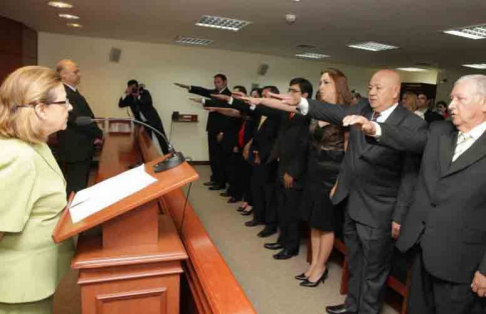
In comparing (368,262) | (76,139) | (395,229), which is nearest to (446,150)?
(395,229)

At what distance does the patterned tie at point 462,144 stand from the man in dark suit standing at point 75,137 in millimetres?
2783

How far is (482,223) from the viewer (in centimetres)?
151

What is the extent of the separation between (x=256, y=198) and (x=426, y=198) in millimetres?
2483

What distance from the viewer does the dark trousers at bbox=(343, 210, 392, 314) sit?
2.03 meters

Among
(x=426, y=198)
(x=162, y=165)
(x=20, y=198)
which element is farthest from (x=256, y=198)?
(x=20, y=198)

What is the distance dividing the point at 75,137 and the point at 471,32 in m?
5.36

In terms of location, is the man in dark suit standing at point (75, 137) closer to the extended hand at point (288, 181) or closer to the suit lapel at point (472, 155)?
the extended hand at point (288, 181)

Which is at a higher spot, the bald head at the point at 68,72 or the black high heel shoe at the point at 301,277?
the bald head at the point at 68,72

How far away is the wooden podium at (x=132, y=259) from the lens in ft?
3.50

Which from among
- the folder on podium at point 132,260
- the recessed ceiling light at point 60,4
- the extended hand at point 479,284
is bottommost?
the extended hand at point 479,284

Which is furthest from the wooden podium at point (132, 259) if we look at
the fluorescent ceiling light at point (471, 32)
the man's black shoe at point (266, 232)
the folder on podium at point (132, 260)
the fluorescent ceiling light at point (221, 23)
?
the fluorescent ceiling light at point (471, 32)

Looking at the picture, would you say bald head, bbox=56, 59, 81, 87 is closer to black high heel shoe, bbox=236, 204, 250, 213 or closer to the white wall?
black high heel shoe, bbox=236, 204, 250, 213

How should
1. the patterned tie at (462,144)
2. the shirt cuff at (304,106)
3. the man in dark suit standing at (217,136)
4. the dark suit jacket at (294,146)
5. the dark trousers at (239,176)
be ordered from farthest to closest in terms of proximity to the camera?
the man in dark suit standing at (217,136), the dark trousers at (239,176), the dark suit jacket at (294,146), the shirt cuff at (304,106), the patterned tie at (462,144)

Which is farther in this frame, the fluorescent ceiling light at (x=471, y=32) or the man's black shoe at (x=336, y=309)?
the fluorescent ceiling light at (x=471, y=32)
